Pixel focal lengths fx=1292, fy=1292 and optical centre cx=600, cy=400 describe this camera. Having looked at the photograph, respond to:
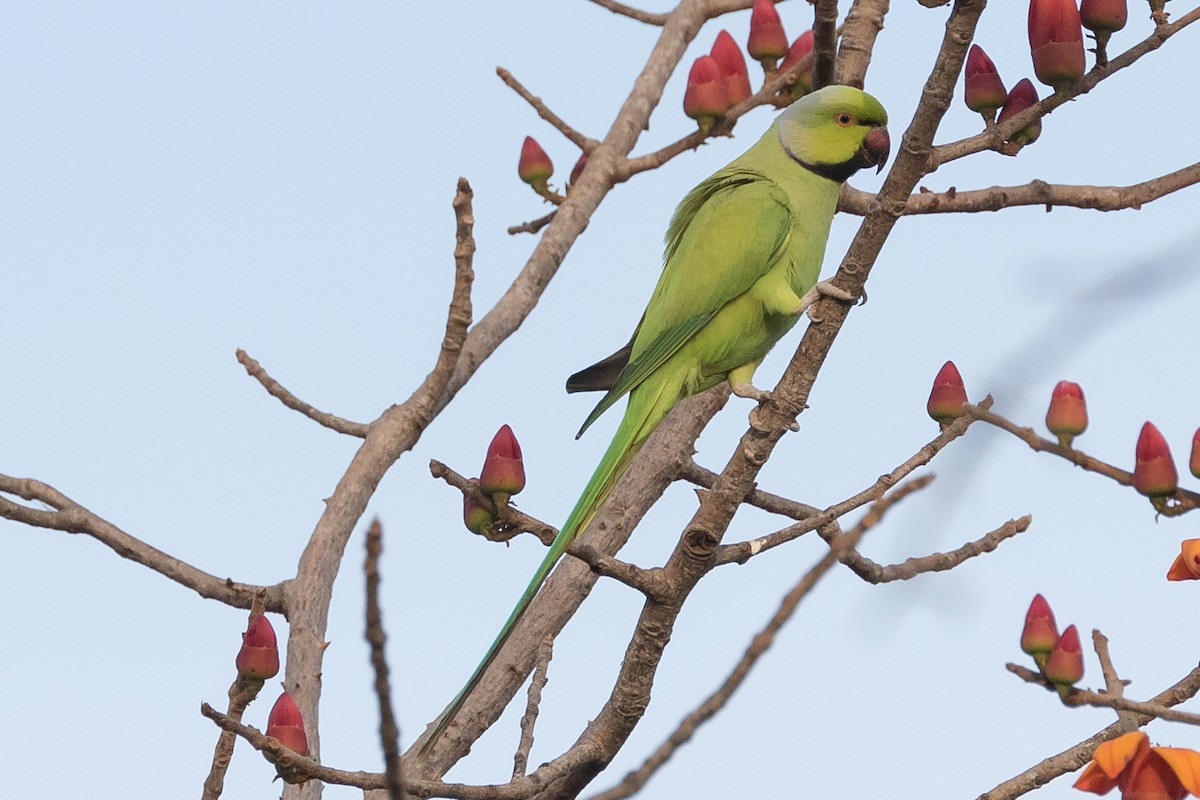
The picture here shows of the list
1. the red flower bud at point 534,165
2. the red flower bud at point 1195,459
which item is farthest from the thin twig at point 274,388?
the red flower bud at point 1195,459

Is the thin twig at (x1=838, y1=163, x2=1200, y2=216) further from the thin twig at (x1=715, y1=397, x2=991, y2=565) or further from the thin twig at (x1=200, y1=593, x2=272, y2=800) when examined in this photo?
the thin twig at (x1=200, y1=593, x2=272, y2=800)

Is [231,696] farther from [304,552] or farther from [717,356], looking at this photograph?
[717,356]

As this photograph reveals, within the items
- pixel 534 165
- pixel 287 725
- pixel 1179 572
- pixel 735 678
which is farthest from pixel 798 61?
pixel 735 678

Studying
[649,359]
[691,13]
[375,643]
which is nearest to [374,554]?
[375,643]

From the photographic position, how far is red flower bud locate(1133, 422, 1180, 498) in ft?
9.00

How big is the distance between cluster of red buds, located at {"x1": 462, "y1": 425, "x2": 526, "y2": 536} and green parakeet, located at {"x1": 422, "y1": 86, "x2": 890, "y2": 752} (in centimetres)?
58

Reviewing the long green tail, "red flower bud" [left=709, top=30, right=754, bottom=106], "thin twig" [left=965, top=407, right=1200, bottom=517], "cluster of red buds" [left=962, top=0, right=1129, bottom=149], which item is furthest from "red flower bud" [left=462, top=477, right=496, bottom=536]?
"red flower bud" [left=709, top=30, right=754, bottom=106]

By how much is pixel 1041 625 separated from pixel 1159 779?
0.91 m

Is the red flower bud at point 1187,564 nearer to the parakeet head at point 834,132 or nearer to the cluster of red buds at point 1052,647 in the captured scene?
the cluster of red buds at point 1052,647

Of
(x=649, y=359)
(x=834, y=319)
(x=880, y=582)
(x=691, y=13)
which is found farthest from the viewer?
(x=691, y=13)

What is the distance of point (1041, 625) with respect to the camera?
9.08 feet

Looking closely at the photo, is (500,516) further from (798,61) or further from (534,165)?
(798,61)

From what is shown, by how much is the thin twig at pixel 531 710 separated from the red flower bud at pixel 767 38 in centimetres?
215

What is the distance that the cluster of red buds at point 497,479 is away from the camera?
3.01 meters
